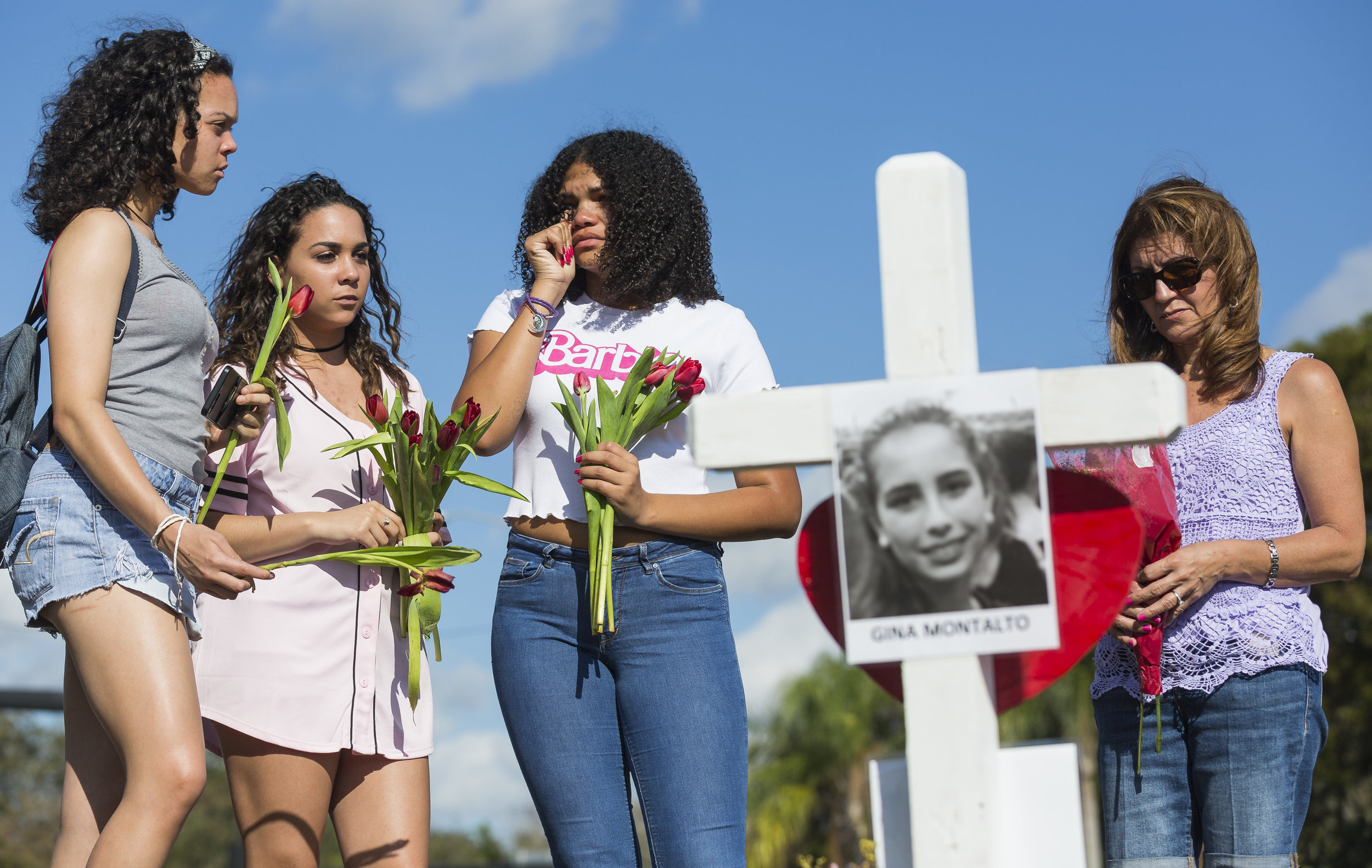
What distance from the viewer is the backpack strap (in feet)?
8.52

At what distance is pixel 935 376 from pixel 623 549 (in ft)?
4.15

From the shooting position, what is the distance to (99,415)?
2447 mm

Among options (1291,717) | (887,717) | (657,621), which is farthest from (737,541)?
(887,717)

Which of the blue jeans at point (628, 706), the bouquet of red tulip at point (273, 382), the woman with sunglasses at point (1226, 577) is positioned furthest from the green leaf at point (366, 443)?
the woman with sunglasses at point (1226, 577)

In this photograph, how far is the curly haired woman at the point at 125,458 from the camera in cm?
244

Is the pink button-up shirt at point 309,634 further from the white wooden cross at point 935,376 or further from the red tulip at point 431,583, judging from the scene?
the white wooden cross at point 935,376

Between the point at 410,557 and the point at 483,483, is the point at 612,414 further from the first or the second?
the point at 410,557

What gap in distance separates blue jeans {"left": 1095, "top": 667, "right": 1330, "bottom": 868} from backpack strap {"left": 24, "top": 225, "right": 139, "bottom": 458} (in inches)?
91.3

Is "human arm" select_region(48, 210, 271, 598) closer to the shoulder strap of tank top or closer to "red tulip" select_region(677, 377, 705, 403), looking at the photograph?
the shoulder strap of tank top

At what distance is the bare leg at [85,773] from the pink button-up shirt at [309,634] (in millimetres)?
227

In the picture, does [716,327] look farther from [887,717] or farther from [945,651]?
[887,717]

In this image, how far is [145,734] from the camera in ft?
7.96

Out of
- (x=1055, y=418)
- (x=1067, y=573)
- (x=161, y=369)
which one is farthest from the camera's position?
(x=161, y=369)

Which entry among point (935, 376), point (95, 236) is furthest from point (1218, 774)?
point (95, 236)
